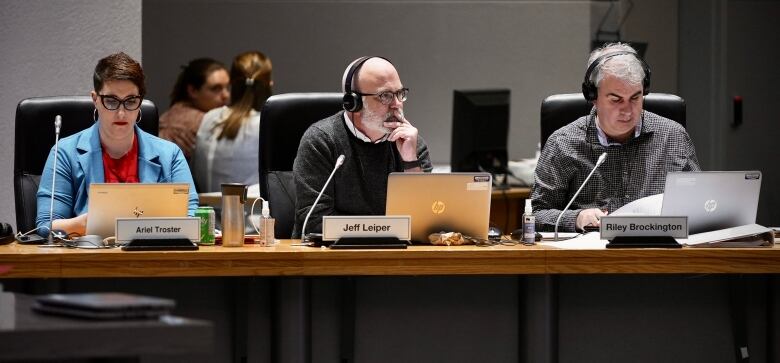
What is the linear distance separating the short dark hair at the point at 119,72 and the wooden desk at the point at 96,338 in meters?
1.75

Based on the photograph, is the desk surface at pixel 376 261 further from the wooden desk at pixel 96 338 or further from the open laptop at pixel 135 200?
the wooden desk at pixel 96 338

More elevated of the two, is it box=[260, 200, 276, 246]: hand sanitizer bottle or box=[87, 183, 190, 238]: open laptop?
box=[87, 183, 190, 238]: open laptop

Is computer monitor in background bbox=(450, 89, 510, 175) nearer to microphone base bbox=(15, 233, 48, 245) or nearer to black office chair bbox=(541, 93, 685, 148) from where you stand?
black office chair bbox=(541, 93, 685, 148)

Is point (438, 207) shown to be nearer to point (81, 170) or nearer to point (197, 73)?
point (81, 170)

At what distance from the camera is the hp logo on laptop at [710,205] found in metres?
2.93

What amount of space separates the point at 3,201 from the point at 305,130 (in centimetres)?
138

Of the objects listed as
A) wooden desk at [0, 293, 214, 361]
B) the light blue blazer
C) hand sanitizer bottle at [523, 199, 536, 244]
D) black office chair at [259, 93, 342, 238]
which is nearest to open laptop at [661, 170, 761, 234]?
hand sanitizer bottle at [523, 199, 536, 244]

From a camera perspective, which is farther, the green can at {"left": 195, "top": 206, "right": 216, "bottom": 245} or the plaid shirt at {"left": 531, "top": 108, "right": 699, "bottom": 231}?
the plaid shirt at {"left": 531, "top": 108, "right": 699, "bottom": 231}

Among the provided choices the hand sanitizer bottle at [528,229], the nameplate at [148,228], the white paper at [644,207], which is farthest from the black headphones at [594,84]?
the nameplate at [148,228]

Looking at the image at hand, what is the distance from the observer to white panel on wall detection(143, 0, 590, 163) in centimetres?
660

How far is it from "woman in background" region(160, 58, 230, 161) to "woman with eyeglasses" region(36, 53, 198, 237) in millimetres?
1917

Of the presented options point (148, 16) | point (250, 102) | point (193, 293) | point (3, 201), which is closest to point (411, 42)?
point (148, 16)

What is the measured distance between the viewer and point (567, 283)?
2.88 m

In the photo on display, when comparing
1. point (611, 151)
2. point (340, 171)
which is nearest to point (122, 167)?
point (340, 171)
